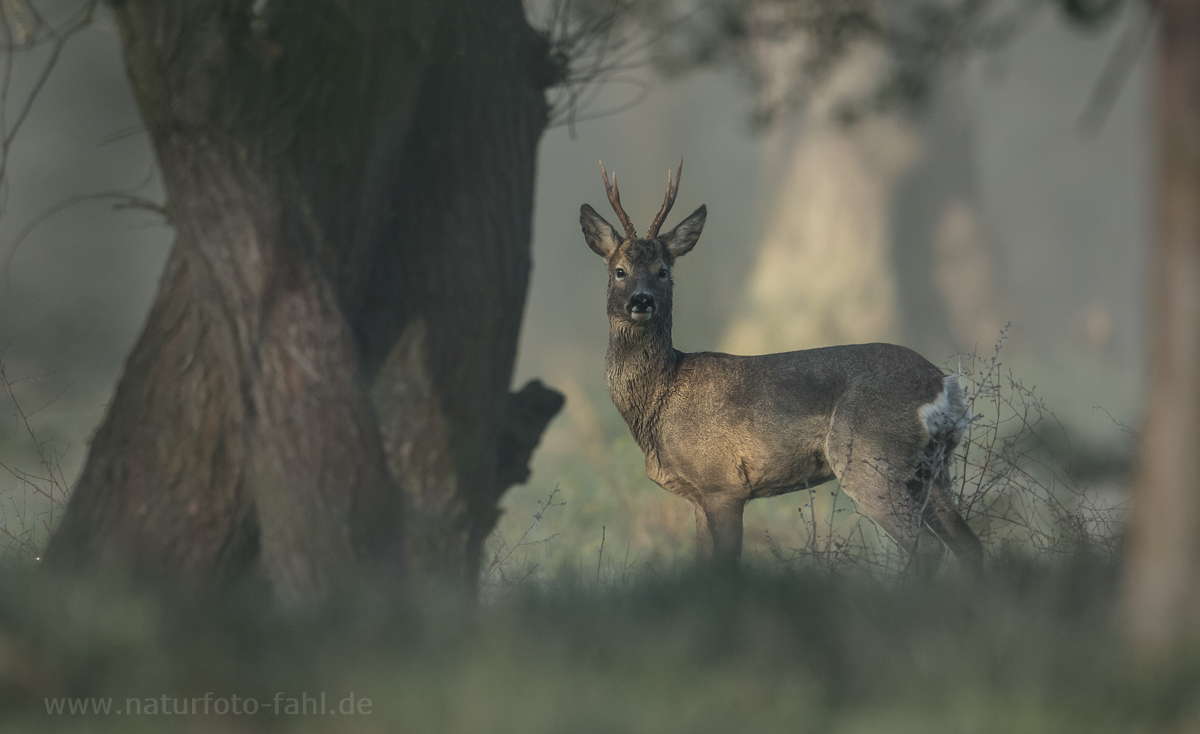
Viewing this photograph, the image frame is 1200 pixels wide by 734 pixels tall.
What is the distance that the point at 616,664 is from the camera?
10.1 feet

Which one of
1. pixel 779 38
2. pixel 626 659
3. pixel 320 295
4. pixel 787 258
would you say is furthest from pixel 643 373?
pixel 787 258

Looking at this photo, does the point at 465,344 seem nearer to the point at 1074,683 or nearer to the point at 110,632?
the point at 110,632

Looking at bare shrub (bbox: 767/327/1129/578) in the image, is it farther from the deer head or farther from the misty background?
the deer head

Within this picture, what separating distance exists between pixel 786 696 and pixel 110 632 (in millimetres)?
1838

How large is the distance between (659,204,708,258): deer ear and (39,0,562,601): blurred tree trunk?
5.28 feet

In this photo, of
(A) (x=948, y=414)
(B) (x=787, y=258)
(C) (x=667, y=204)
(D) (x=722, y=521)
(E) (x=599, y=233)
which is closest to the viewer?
(A) (x=948, y=414)

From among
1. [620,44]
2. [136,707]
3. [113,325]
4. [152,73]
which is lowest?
[136,707]

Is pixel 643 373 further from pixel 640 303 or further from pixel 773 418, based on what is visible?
pixel 773 418

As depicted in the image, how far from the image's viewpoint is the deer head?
6496 millimetres

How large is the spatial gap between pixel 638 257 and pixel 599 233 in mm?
428

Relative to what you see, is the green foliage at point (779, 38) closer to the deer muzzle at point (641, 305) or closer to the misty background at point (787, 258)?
the misty background at point (787, 258)

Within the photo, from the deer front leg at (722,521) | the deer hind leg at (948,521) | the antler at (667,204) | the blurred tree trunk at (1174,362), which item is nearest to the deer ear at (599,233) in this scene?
the antler at (667,204)

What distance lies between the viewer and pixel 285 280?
4.09 metres

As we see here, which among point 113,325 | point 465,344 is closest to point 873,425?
point 465,344
